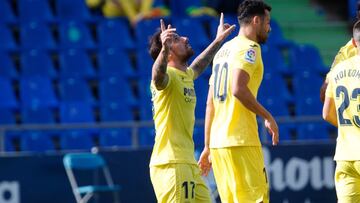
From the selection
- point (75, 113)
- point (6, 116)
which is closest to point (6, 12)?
point (6, 116)

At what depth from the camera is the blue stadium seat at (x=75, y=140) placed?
14562mm

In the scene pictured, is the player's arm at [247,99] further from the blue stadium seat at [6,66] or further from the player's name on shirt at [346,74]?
the blue stadium seat at [6,66]

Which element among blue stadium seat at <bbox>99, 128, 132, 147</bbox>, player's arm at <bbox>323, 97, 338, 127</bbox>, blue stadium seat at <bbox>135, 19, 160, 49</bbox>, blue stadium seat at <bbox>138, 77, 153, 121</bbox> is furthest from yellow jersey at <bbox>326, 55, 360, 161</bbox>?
blue stadium seat at <bbox>135, 19, 160, 49</bbox>

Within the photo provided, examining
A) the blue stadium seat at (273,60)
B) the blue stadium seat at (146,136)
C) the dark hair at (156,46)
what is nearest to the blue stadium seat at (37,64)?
the blue stadium seat at (146,136)

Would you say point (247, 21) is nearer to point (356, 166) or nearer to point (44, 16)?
point (356, 166)

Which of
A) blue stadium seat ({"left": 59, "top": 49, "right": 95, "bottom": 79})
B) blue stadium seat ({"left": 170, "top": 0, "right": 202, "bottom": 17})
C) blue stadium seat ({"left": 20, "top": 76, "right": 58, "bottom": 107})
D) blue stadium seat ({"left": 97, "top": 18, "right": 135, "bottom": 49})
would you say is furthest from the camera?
blue stadium seat ({"left": 170, "top": 0, "right": 202, "bottom": 17})

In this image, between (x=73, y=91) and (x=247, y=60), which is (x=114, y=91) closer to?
(x=73, y=91)

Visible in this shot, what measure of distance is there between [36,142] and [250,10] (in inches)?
252

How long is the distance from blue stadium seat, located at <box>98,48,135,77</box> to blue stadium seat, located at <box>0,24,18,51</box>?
1.32 meters

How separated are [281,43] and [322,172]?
13.3 ft

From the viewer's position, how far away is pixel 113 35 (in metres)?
16.2

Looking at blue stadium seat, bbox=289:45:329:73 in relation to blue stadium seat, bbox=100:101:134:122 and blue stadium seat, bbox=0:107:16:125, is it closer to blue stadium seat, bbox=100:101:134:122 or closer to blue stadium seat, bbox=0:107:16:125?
blue stadium seat, bbox=100:101:134:122

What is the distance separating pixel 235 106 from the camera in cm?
873

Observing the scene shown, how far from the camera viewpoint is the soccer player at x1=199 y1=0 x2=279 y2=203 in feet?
28.2
